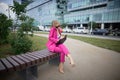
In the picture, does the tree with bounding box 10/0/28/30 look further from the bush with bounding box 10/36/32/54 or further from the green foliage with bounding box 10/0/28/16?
the bush with bounding box 10/36/32/54

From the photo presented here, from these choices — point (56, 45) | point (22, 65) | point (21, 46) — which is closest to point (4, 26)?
point (21, 46)

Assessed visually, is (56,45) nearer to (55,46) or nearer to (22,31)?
(55,46)

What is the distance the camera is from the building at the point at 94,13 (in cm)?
2998

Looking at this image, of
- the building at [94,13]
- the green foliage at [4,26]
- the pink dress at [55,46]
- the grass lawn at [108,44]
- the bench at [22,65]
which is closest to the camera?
the bench at [22,65]

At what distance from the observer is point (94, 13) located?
3684 centimetres

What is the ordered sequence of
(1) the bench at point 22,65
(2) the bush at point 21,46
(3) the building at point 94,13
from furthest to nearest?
(3) the building at point 94,13, (2) the bush at point 21,46, (1) the bench at point 22,65

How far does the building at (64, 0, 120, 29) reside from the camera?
30.0m

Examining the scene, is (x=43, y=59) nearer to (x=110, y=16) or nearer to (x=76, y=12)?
(x=110, y=16)

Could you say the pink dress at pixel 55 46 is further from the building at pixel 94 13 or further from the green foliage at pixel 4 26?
the building at pixel 94 13

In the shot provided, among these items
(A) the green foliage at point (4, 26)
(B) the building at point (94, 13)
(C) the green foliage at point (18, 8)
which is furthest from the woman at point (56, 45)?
(B) the building at point (94, 13)

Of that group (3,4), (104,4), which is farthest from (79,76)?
(104,4)

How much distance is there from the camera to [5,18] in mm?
6941

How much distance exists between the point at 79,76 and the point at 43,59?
1105 millimetres

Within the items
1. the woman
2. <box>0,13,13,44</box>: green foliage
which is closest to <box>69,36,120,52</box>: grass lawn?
the woman
